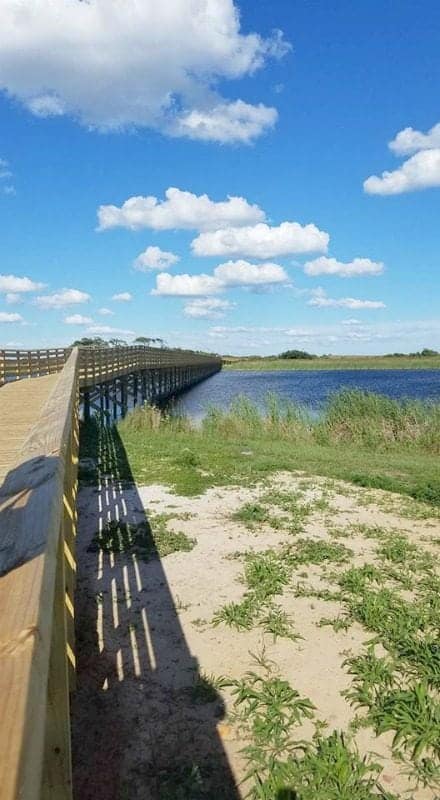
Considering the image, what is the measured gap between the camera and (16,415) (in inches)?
322

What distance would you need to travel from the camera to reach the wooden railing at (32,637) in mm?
716

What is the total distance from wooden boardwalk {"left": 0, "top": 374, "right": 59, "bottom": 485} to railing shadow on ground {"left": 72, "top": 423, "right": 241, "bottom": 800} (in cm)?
139

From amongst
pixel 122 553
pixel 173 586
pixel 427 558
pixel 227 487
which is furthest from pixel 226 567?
pixel 227 487

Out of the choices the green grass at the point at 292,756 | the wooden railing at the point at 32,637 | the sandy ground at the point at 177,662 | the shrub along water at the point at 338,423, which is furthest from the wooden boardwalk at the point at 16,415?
the shrub along water at the point at 338,423

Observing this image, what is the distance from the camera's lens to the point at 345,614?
4.32m

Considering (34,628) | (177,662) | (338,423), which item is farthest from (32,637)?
(338,423)

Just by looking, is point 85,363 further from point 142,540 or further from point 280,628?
point 280,628

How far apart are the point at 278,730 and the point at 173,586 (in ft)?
6.69

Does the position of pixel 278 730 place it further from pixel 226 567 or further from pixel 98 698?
pixel 226 567

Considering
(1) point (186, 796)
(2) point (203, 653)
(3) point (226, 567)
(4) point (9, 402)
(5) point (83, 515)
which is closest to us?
(1) point (186, 796)

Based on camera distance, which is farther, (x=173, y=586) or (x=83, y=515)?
(x=83, y=515)

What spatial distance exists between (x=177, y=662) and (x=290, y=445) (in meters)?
9.93

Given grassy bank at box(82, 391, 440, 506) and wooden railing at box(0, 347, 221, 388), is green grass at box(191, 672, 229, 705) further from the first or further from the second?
wooden railing at box(0, 347, 221, 388)

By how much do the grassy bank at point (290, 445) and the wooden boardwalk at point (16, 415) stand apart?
1808 millimetres
